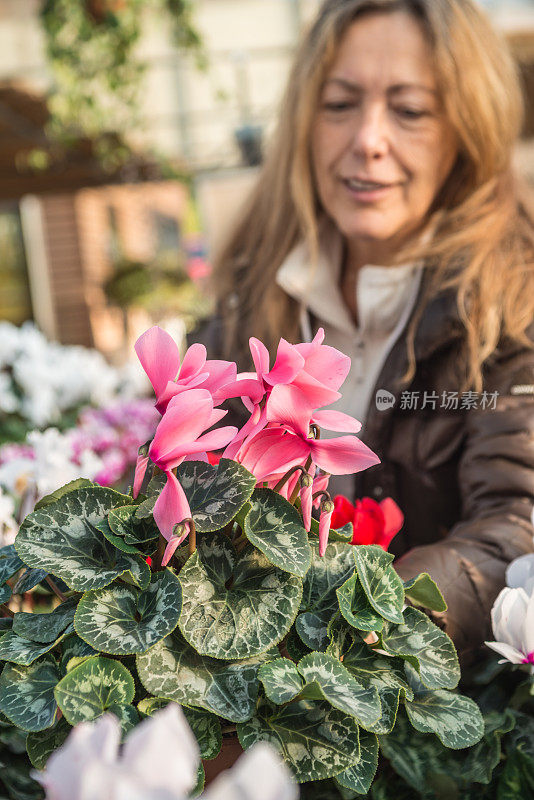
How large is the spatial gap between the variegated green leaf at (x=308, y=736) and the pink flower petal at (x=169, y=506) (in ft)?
0.59

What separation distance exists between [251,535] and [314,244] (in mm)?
1450

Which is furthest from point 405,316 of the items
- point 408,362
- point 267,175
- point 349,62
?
point 267,175

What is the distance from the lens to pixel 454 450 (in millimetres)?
1676

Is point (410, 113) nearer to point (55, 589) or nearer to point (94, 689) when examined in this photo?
point (55, 589)

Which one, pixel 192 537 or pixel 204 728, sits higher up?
pixel 192 537

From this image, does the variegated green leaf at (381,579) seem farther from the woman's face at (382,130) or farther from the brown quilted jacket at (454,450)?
the woman's face at (382,130)

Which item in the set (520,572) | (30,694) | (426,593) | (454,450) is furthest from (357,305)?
(30,694)

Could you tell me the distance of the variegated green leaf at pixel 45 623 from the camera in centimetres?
75

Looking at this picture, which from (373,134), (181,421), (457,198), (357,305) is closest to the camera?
(181,421)

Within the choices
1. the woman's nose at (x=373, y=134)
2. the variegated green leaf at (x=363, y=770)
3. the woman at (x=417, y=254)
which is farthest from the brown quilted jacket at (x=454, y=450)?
the variegated green leaf at (x=363, y=770)

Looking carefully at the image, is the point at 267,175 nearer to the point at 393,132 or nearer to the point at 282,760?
the point at 393,132

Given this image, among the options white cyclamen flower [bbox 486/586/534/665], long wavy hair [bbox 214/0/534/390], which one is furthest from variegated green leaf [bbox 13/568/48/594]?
long wavy hair [bbox 214/0/534/390]

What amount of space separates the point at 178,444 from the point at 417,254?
1250mm

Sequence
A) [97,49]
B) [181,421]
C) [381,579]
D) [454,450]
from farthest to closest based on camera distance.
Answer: [97,49]
[454,450]
[381,579]
[181,421]
